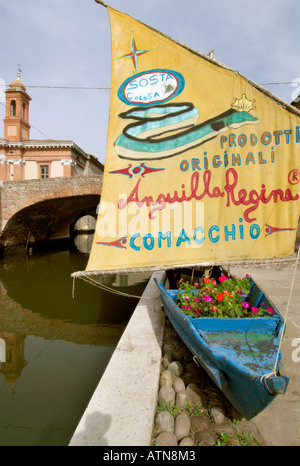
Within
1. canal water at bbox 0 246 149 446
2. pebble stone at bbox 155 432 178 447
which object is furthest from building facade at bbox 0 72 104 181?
pebble stone at bbox 155 432 178 447

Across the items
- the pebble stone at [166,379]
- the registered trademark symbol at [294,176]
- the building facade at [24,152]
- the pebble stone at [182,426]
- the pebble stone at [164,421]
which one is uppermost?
the building facade at [24,152]

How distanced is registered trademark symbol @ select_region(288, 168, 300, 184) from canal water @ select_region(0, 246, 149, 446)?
3703mm

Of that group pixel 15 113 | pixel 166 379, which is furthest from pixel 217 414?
pixel 15 113

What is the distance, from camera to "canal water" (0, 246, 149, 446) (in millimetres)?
2586

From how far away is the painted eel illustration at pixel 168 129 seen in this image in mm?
3256

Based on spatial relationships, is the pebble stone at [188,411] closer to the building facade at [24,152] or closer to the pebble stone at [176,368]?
the pebble stone at [176,368]

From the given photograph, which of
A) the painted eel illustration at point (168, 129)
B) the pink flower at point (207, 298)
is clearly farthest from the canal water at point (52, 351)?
the painted eel illustration at point (168, 129)

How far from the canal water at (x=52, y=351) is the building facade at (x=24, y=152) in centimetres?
1587

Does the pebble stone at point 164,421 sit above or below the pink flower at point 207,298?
below

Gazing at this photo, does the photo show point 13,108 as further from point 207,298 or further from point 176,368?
point 176,368

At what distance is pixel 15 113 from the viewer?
22547mm

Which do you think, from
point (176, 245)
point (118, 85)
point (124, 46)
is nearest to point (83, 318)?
point (176, 245)

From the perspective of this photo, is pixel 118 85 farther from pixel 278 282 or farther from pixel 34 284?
pixel 34 284
